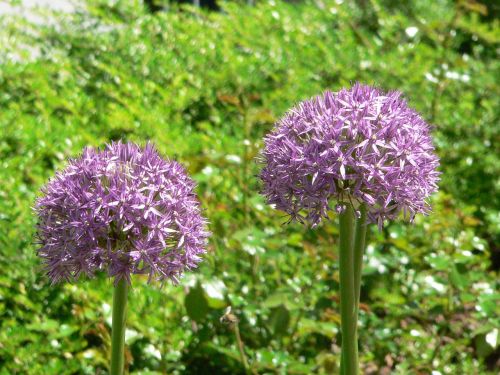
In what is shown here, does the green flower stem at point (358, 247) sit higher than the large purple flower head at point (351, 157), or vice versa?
the large purple flower head at point (351, 157)

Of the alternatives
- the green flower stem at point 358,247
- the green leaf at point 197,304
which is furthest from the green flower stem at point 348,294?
the green leaf at point 197,304

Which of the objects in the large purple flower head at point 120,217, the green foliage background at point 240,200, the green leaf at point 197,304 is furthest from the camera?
the green foliage background at point 240,200

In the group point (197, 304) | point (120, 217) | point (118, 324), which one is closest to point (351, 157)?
point (120, 217)

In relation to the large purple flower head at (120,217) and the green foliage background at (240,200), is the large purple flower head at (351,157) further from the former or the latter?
the green foliage background at (240,200)

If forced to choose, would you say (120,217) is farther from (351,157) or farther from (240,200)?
(240,200)

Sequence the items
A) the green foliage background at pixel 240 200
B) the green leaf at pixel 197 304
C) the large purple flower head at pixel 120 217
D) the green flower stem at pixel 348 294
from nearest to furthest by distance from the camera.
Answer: the large purple flower head at pixel 120 217 → the green flower stem at pixel 348 294 → the green leaf at pixel 197 304 → the green foliage background at pixel 240 200

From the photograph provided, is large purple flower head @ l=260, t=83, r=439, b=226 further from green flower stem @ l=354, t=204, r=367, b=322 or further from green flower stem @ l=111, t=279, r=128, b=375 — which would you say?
green flower stem @ l=111, t=279, r=128, b=375

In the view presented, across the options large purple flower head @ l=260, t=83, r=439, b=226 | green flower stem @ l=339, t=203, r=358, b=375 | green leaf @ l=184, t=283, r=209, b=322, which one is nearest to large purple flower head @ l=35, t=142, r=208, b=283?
large purple flower head @ l=260, t=83, r=439, b=226
